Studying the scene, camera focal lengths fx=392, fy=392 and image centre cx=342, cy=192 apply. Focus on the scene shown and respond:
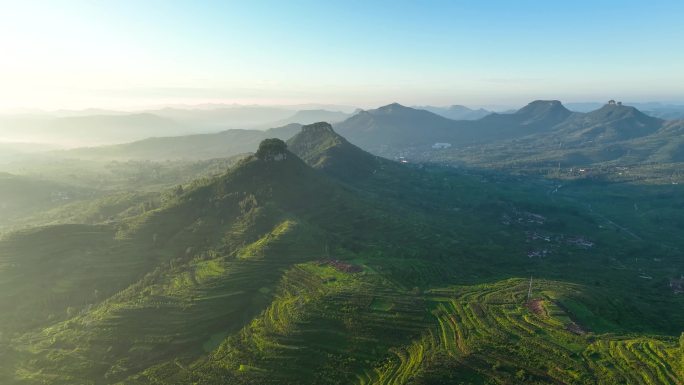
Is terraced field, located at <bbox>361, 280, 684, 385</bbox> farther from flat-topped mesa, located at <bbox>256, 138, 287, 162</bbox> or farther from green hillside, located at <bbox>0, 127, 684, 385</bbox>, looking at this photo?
flat-topped mesa, located at <bbox>256, 138, 287, 162</bbox>

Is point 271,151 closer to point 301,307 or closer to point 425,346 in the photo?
point 301,307

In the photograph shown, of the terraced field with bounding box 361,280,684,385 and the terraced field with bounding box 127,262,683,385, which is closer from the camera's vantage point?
the terraced field with bounding box 361,280,684,385

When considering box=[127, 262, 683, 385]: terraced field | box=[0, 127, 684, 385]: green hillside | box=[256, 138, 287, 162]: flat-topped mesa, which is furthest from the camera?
box=[256, 138, 287, 162]: flat-topped mesa

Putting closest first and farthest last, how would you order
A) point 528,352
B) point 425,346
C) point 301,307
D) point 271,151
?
1. point 528,352
2. point 425,346
3. point 301,307
4. point 271,151

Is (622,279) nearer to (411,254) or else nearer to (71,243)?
(411,254)

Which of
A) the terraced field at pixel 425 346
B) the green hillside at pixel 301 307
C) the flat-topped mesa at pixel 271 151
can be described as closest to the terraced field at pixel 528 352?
the terraced field at pixel 425 346

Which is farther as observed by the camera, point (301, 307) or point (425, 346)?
point (301, 307)

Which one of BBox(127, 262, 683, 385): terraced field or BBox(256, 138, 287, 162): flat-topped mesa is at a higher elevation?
BBox(256, 138, 287, 162): flat-topped mesa

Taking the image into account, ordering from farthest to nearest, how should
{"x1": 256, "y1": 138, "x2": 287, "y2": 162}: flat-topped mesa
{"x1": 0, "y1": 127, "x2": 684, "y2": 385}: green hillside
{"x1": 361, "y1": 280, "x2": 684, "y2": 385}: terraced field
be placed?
{"x1": 256, "y1": 138, "x2": 287, "y2": 162}: flat-topped mesa
{"x1": 0, "y1": 127, "x2": 684, "y2": 385}: green hillside
{"x1": 361, "y1": 280, "x2": 684, "y2": 385}: terraced field

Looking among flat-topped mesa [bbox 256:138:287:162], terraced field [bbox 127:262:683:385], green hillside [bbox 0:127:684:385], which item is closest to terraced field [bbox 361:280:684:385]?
terraced field [bbox 127:262:683:385]

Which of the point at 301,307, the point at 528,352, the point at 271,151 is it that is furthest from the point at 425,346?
the point at 271,151
